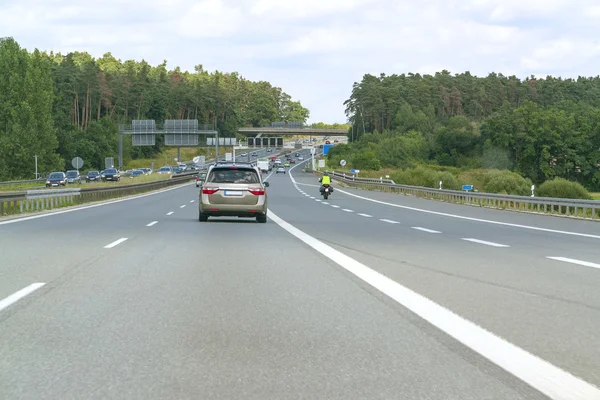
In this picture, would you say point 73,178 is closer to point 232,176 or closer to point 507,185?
point 507,185

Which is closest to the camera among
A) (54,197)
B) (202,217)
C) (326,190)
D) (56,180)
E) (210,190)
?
(210,190)

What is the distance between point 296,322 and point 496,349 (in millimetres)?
1964

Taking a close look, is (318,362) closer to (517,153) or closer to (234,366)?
(234,366)

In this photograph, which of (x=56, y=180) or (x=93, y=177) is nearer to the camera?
(x=56, y=180)

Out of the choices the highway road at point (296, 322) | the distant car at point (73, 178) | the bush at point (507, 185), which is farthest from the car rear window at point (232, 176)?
the distant car at point (73, 178)

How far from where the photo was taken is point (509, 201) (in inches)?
1395

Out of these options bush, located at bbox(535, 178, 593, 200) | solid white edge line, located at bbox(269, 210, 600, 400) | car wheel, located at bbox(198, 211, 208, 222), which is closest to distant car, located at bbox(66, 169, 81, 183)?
bush, located at bbox(535, 178, 593, 200)

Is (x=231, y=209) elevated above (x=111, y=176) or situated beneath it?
elevated above

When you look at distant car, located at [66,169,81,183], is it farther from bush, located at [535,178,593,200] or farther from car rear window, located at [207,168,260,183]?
car rear window, located at [207,168,260,183]

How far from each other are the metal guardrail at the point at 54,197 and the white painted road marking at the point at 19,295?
754 inches

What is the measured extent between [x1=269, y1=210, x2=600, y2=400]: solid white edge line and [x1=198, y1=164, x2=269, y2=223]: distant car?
11988 millimetres

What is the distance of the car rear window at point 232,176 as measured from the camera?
75.3ft

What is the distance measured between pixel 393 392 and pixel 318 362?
94 cm

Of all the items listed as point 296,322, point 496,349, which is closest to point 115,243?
point 296,322
